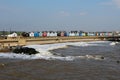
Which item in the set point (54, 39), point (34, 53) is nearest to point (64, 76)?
point (34, 53)

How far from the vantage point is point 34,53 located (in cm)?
4734

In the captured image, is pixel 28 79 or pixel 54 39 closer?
pixel 28 79

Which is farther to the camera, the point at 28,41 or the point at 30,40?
the point at 30,40

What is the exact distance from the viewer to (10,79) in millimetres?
23078

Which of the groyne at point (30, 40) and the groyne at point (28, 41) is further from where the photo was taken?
the groyne at point (30, 40)

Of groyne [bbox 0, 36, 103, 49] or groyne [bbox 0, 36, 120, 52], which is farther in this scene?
groyne [bbox 0, 36, 103, 49]

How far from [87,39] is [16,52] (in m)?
74.2

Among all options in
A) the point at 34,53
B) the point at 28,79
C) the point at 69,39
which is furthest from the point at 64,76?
the point at 69,39

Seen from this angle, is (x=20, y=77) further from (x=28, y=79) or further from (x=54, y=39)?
(x=54, y=39)

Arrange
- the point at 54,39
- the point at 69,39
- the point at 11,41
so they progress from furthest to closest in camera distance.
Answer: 1. the point at 69,39
2. the point at 54,39
3. the point at 11,41

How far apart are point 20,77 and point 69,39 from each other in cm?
8108

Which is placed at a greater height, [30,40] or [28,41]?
[30,40]

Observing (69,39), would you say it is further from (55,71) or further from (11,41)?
(55,71)

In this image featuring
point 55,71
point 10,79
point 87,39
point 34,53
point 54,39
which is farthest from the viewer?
point 87,39
